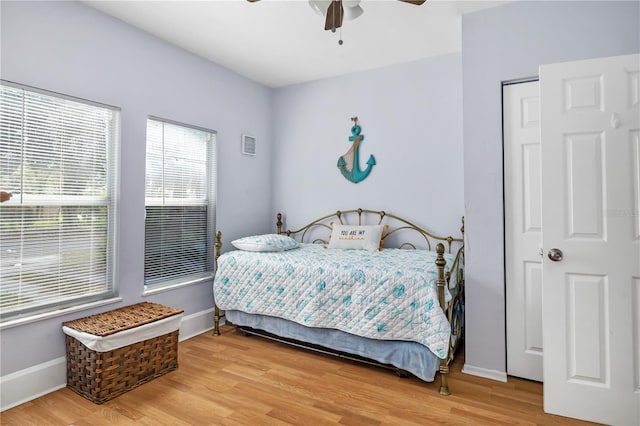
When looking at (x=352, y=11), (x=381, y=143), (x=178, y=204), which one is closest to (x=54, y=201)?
(x=178, y=204)

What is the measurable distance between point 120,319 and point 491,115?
290cm

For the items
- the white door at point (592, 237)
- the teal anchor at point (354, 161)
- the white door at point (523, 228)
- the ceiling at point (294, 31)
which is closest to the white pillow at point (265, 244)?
the teal anchor at point (354, 161)

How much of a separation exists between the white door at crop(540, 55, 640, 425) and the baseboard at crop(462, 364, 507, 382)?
0.41m

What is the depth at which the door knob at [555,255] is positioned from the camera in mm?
1957

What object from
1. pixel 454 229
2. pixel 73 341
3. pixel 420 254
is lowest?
pixel 73 341

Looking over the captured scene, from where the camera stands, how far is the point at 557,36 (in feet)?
7.47

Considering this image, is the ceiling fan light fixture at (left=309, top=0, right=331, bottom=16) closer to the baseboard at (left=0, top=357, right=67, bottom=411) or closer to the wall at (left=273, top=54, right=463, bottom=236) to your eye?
the wall at (left=273, top=54, right=463, bottom=236)

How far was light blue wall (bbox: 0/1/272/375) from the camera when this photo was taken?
2198mm

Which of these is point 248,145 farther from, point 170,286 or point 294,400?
point 294,400

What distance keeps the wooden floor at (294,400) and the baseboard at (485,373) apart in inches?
2.0

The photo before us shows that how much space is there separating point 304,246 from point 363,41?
6.63 feet

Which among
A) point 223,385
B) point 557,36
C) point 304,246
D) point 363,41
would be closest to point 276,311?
point 223,385

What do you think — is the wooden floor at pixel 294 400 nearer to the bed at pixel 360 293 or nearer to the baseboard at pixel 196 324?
the bed at pixel 360 293

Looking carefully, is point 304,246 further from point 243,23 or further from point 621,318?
point 621,318
